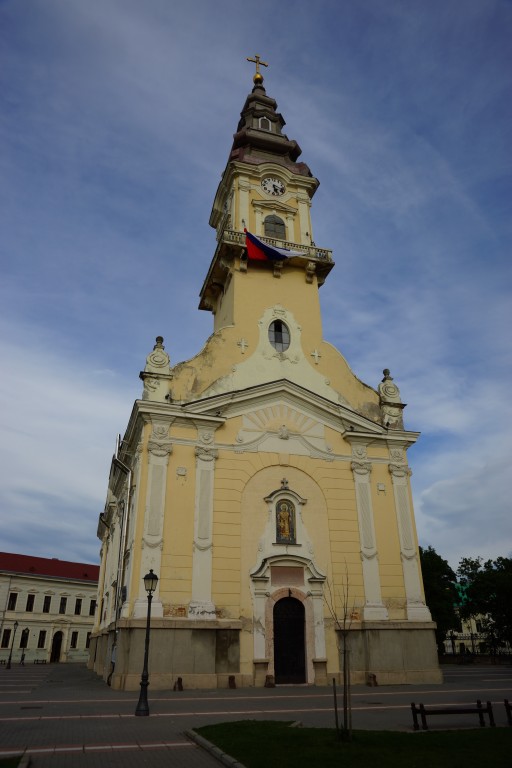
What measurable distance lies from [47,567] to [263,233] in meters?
55.7

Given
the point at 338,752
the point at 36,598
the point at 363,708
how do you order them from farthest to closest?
the point at 36,598
the point at 363,708
the point at 338,752

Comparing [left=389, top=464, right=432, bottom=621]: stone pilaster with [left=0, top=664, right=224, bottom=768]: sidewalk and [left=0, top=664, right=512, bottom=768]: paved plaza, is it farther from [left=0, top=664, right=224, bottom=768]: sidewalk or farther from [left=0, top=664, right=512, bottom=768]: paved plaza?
[left=0, top=664, right=224, bottom=768]: sidewalk

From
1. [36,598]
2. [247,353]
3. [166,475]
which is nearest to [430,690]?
[166,475]

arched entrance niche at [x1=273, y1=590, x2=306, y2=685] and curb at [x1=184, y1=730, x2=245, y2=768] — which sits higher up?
arched entrance niche at [x1=273, y1=590, x2=306, y2=685]

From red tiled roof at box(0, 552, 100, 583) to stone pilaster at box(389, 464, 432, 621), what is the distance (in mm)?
52974

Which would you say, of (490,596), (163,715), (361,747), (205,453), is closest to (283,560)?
(205,453)

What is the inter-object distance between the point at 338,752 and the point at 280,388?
18531mm

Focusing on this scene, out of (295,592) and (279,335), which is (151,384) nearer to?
(279,335)

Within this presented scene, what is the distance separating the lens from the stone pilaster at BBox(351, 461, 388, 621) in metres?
23.9

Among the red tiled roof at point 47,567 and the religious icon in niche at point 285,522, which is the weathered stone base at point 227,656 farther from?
the red tiled roof at point 47,567

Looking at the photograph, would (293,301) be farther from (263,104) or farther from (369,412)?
(263,104)

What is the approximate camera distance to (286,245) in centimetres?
3109

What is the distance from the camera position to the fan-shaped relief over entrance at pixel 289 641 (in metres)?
22.4

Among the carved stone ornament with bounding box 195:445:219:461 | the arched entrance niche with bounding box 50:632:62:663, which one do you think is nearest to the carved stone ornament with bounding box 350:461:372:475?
the carved stone ornament with bounding box 195:445:219:461
